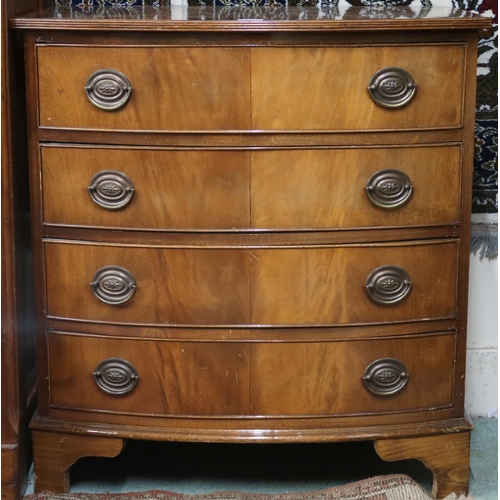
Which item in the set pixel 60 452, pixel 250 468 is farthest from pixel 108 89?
pixel 250 468

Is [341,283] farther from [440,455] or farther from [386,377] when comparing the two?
[440,455]

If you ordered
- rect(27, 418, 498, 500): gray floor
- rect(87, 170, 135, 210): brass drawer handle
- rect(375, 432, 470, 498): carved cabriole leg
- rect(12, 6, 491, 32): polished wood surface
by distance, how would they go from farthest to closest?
rect(27, 418, 498, 500): gray floor
rect(375, 432, 470, 498): carved cabriole leg
rect(87, 170, 135, 210): brass drawer handle
rect(12, 6, 491, 32): polished wood surface

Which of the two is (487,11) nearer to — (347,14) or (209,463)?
(347,14)

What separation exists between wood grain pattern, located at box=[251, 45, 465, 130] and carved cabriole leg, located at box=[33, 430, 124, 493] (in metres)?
0.80

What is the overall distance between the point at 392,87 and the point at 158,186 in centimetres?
52

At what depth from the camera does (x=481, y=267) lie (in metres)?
2.46

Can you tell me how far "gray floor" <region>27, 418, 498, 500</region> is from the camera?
7.03ft

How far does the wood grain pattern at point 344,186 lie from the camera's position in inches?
72.9

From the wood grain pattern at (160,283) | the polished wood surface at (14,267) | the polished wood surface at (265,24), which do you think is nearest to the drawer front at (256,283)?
the wood grain pattern at (160,283)

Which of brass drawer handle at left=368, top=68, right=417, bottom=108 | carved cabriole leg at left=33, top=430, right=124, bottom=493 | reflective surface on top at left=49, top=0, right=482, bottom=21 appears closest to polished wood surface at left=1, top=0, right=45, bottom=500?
carved cabriole leg at left=33, top=430, right=124, bottom=493

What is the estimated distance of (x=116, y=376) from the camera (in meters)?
1.96

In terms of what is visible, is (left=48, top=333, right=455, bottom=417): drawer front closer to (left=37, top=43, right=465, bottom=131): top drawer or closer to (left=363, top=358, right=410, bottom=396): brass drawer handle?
(left=363, top=358, right=410, bottom=396): brass drawer handle

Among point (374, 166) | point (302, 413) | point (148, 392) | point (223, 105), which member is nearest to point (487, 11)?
point (374, 166)

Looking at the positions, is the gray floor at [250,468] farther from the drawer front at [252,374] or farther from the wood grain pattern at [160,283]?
the wood grain pattern at [160,283]
